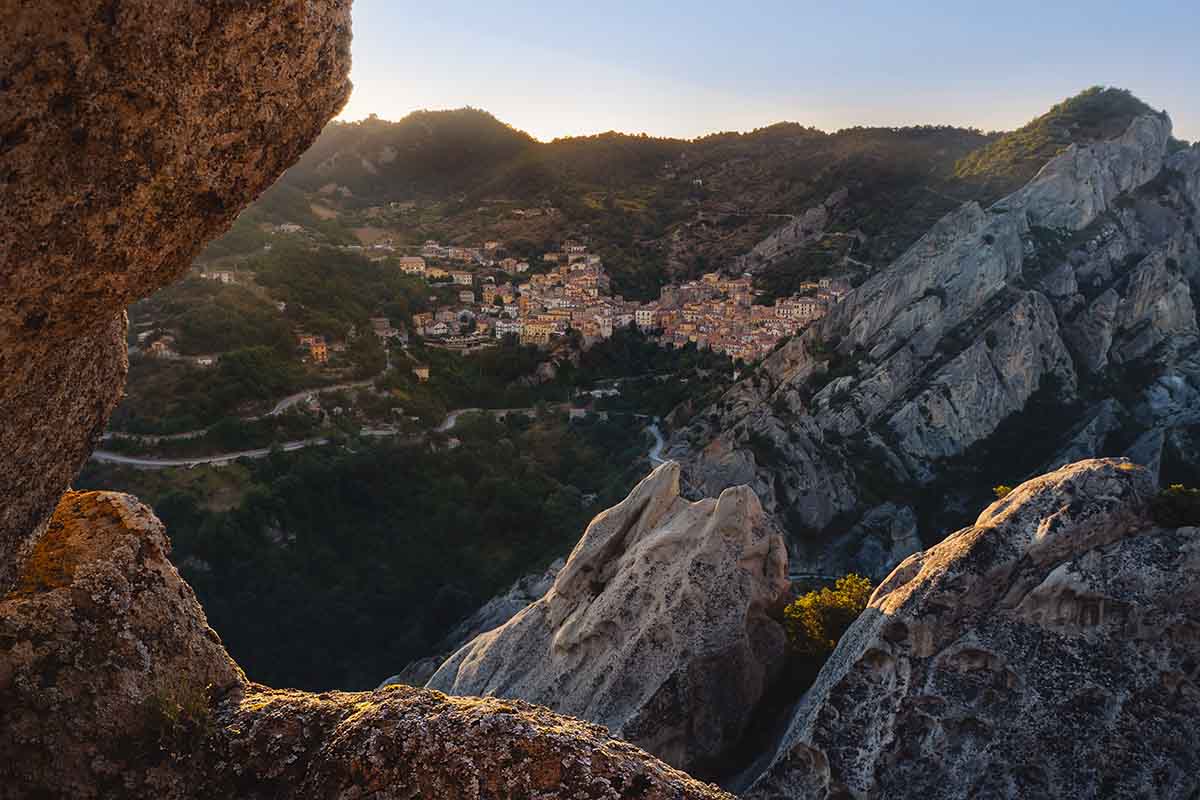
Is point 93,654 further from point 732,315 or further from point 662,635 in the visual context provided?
point 732,315

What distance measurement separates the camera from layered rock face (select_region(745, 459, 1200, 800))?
744 centimetres

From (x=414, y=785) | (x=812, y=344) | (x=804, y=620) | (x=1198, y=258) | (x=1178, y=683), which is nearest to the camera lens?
(x=414, y=785)

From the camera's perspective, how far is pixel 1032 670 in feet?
26.1

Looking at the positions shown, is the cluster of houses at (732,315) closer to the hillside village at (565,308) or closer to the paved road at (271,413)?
the hillside village at (565,308)

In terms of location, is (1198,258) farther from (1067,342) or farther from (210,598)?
(210,598)

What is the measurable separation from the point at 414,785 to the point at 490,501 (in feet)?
111

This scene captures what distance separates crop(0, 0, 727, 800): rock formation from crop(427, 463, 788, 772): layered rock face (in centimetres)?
596

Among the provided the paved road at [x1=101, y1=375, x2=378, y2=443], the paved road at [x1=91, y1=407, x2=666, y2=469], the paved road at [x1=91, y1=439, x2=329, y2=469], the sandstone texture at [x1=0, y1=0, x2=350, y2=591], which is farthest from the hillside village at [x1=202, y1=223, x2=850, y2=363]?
the sandstone texture at [x1=0, y1=0, x2=350, y2=591]

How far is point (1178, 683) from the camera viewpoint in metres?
7.47

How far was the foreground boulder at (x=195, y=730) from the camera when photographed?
4.39 meters

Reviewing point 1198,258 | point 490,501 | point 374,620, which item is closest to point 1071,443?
point 1198,258

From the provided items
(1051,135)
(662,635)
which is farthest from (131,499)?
(1051,135)

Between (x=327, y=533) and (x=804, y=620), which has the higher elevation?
(x=804, y=620)

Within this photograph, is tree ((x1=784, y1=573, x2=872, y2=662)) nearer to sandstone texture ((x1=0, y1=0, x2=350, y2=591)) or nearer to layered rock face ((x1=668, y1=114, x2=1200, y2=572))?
sandstone texture ((x1=0, y1=0, x2=350, y2=591))
